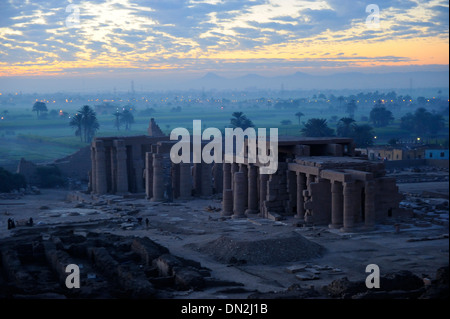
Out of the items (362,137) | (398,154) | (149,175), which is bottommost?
(149,175)

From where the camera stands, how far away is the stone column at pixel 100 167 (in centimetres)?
6381

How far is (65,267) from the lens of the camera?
3023 cm

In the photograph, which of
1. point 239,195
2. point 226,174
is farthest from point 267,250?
point 226,174

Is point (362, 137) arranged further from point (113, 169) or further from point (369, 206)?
point (369, 206)

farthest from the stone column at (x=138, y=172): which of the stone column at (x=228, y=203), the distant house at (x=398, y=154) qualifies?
the distant house at (x=398, y=154)

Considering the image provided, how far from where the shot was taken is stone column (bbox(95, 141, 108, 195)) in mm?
63812

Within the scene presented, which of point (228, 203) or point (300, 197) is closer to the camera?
point (300, 197)

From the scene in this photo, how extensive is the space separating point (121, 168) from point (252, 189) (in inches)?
697

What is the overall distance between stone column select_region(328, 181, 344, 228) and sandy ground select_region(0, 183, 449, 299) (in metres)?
0.72

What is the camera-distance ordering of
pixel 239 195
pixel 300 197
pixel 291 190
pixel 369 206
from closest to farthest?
1. pixel 369 206
2. pixel 300 197
3. pixel 291 190
4. pixel 239 195

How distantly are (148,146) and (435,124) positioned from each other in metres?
77.8

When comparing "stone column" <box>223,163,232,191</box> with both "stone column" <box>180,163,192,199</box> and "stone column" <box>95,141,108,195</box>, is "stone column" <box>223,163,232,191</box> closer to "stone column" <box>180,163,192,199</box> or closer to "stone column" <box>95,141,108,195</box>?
"stone column" <box>180,163,192,199</box>

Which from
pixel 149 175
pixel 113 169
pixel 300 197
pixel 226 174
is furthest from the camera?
pixel 113 169

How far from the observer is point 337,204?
4191cm
